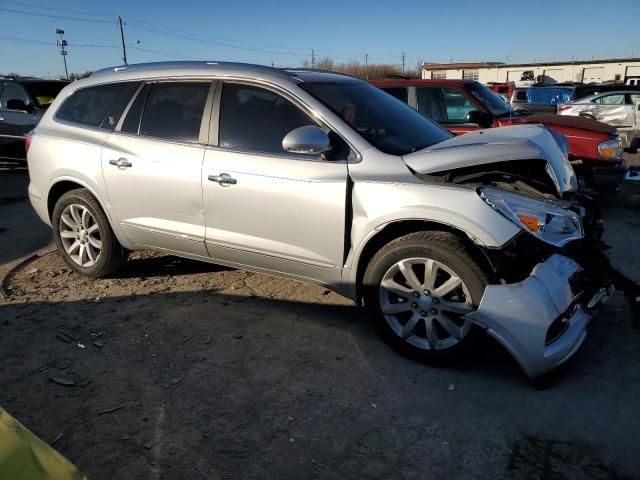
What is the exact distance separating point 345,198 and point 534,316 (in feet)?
4.22

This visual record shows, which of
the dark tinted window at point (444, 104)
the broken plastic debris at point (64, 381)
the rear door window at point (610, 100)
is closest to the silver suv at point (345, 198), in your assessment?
the broken plastic debris at point (64, 381)

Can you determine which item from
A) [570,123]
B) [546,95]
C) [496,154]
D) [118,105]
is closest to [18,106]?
[118,105]

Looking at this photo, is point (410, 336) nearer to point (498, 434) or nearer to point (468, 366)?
point (468, 366)

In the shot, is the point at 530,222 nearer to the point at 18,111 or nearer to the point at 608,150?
the point at 608,150

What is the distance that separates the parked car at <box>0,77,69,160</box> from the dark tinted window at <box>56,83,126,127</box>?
6.45 m

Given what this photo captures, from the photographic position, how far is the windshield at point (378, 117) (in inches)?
136

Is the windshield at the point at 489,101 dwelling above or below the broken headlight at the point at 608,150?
above

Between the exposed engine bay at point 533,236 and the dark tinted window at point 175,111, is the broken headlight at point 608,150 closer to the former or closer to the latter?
the exposed engine bay at point 533,236

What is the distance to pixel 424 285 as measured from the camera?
10.0 feet

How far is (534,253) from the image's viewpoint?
2885 mm

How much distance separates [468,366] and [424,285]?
1.93ft

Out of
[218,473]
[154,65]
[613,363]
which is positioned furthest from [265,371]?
[154,65]

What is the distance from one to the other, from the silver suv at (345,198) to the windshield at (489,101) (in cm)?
351

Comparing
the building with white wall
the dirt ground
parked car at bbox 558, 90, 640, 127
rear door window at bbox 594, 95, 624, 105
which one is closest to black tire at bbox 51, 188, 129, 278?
the dirt ground
